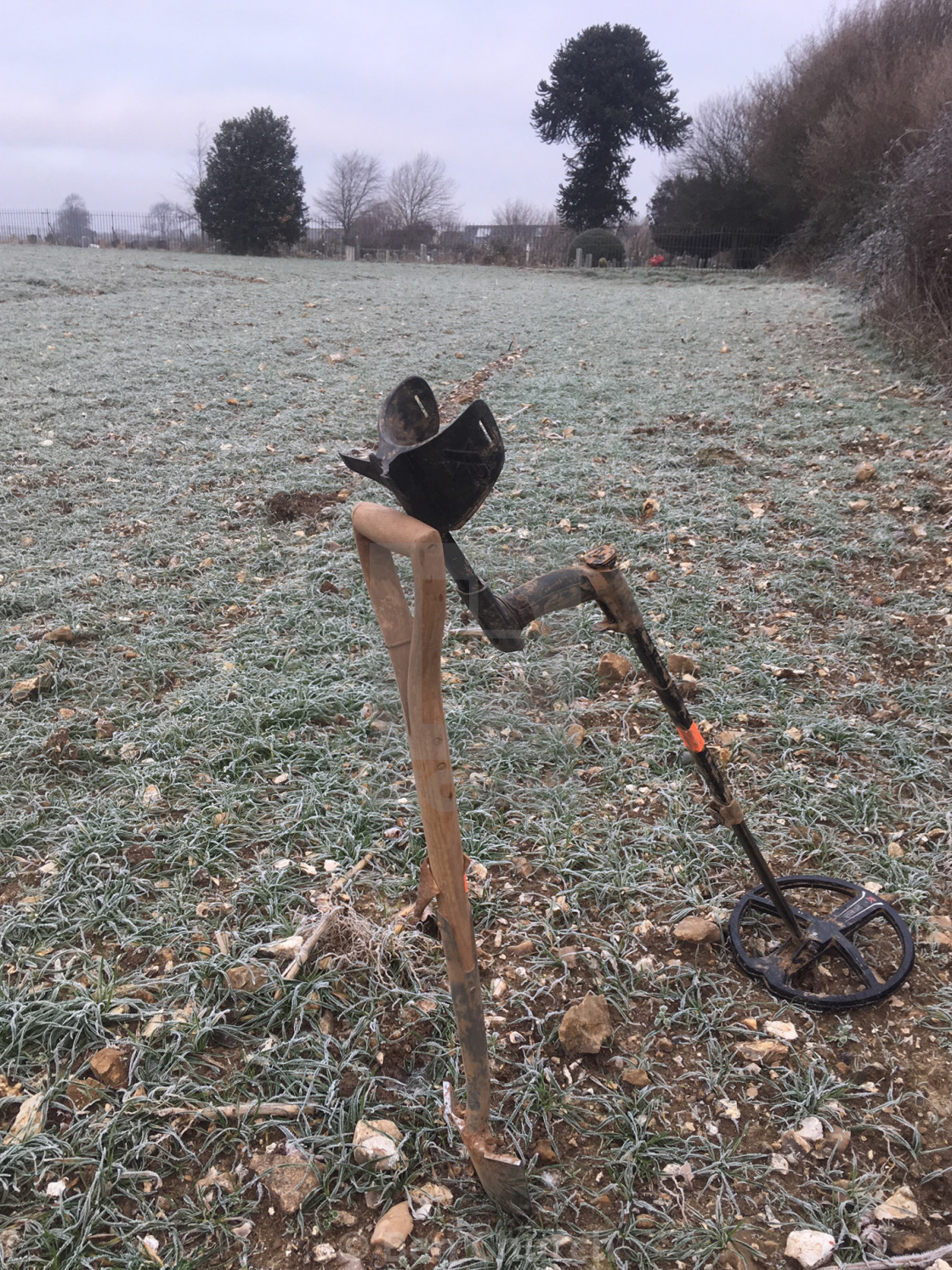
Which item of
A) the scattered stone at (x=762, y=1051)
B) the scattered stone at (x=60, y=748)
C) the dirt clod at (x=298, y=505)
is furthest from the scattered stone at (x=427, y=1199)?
the dirt clod at (x=298, y=505)

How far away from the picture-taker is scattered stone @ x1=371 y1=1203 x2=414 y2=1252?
135 centimetres

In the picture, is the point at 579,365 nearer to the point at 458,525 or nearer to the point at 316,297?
the point at 316,297

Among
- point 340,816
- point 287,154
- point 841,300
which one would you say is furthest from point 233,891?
point 287,154

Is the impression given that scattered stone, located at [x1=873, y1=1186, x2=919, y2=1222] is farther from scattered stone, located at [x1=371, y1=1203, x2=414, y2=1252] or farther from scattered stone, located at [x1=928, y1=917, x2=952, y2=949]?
scattered stone, located at [x1=371, y1=1203, x2=414, y2=1252]

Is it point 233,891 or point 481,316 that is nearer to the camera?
point 233,891

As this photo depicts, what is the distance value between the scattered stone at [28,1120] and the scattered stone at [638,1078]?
3.71 ft

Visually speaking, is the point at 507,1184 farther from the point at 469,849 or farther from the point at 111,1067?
the point at 469,849

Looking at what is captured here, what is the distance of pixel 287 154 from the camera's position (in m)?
24.1

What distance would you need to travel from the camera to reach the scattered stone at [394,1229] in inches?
53.2

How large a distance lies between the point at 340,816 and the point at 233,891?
0.36 m

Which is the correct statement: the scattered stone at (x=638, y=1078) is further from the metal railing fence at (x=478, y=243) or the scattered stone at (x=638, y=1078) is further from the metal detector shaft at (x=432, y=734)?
the metal railing fence at (x=478, y=243)

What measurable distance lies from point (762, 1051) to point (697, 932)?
12.1 inches

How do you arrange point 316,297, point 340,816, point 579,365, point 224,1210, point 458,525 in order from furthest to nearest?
point 316,297
point 579,365
point 340,816
point 224,1210
point 458,525

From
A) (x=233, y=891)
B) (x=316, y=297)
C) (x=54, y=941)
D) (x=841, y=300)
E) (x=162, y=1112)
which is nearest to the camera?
(x=162, y=1112)
